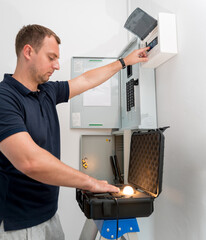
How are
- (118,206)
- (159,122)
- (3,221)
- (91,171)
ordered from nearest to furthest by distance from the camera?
(118,206), (3,221), (159,122), (91,171)

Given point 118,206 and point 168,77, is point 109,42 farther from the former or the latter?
point 118,206

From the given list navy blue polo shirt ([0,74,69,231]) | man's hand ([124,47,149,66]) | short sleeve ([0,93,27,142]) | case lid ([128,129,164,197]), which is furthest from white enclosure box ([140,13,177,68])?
short sleeve ([0,93,27,142])

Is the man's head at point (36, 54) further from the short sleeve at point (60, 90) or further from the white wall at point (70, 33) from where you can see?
the white wall at point (70, 33)

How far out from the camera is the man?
0.84 meters

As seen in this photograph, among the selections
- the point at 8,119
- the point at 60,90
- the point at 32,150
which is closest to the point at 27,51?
the point at 60,90

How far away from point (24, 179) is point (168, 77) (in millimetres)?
910

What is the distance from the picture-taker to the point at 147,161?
3.48 ft

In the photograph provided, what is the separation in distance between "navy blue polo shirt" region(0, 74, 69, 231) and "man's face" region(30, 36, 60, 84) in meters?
0.09

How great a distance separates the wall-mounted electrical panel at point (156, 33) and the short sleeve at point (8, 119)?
78 cm

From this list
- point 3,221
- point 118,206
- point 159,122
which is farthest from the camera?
point 159,122

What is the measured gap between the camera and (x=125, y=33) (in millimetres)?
2102

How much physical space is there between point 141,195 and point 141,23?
940 mm

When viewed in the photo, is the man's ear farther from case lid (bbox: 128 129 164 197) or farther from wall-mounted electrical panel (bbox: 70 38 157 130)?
wall-mounted electrical panel (bbox: 70 38 157 130)

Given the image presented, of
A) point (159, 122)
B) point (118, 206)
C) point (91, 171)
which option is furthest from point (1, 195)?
point (91, 171)
